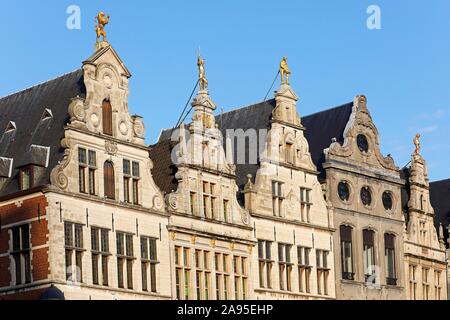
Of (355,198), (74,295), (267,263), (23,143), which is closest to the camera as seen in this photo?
(74,295)

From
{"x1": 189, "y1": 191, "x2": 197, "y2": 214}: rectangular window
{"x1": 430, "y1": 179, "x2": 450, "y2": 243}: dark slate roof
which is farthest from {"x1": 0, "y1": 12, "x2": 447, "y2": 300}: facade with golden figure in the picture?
{"x1": 430, "y1": 179, "x2": 450, "y2": 243}: dark slate roof

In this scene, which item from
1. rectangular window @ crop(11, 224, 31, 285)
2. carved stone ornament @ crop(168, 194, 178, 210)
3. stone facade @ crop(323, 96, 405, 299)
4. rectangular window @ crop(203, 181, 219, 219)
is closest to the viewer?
rectangular window @ crop(11, 224, 31, 285)

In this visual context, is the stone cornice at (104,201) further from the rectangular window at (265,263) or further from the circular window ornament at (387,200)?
the circular window ornament at (387,200)

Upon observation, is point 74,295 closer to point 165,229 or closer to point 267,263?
Answer: point 165,229

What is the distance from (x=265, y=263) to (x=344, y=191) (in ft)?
23.7

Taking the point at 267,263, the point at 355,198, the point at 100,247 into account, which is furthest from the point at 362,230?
the point at 100,247

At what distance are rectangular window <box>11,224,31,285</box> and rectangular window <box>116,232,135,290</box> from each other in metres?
3.79

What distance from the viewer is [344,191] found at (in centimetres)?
6125

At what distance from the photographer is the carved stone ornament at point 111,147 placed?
4972 cm

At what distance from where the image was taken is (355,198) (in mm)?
61375

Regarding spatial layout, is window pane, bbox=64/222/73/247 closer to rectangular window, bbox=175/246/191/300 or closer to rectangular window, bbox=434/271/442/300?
rectangular window, bbox=175/246/191/300

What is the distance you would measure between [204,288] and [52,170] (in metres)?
9.57

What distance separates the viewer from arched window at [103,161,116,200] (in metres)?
49.5

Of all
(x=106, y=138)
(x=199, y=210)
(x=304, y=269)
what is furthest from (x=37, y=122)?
(x=304, y=269)
